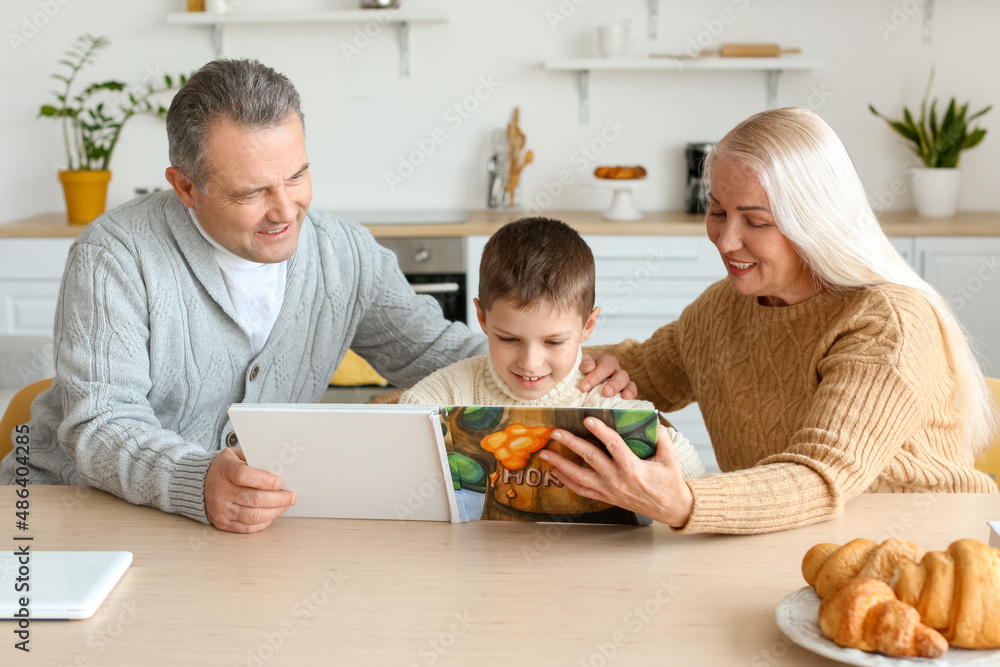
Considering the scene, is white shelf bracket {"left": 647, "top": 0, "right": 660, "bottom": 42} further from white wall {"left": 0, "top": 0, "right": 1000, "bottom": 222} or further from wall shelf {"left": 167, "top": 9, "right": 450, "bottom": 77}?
wall shelf {"left": 167, "top": 9, "right": 450, "bottom": 77}

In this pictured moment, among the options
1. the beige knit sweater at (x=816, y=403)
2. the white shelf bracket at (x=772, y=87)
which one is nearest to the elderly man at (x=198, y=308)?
the beige knit sweater at (x=816, y=403)

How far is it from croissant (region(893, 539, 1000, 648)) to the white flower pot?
3037 millimetres

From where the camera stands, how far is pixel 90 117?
3926 mm

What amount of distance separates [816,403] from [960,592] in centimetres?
46

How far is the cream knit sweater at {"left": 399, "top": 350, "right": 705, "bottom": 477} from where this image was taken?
152 cm

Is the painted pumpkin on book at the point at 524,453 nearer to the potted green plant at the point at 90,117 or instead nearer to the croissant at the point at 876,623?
the croissant at the point at 876,623

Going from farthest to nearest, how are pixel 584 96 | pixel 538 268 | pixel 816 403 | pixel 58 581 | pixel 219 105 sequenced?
pixel 584 96 → pixel 219 105 → pixel 538 268 → pixel 816 403 → pixel 58 581

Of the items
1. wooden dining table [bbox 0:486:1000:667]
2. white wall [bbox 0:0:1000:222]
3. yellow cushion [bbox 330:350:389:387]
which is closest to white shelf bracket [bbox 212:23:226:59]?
white wall [bbox 0:0:1000:222]

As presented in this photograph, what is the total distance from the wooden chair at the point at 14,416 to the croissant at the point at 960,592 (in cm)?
150

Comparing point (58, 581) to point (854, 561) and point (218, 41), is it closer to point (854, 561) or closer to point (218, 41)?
point (854, 561)

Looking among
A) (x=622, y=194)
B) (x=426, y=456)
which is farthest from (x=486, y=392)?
(x=622, y=194)

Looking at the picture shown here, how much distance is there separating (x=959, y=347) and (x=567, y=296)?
1.87ft

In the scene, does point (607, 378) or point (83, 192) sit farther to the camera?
point (83, 192)

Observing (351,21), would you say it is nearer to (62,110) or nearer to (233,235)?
(62,110)
